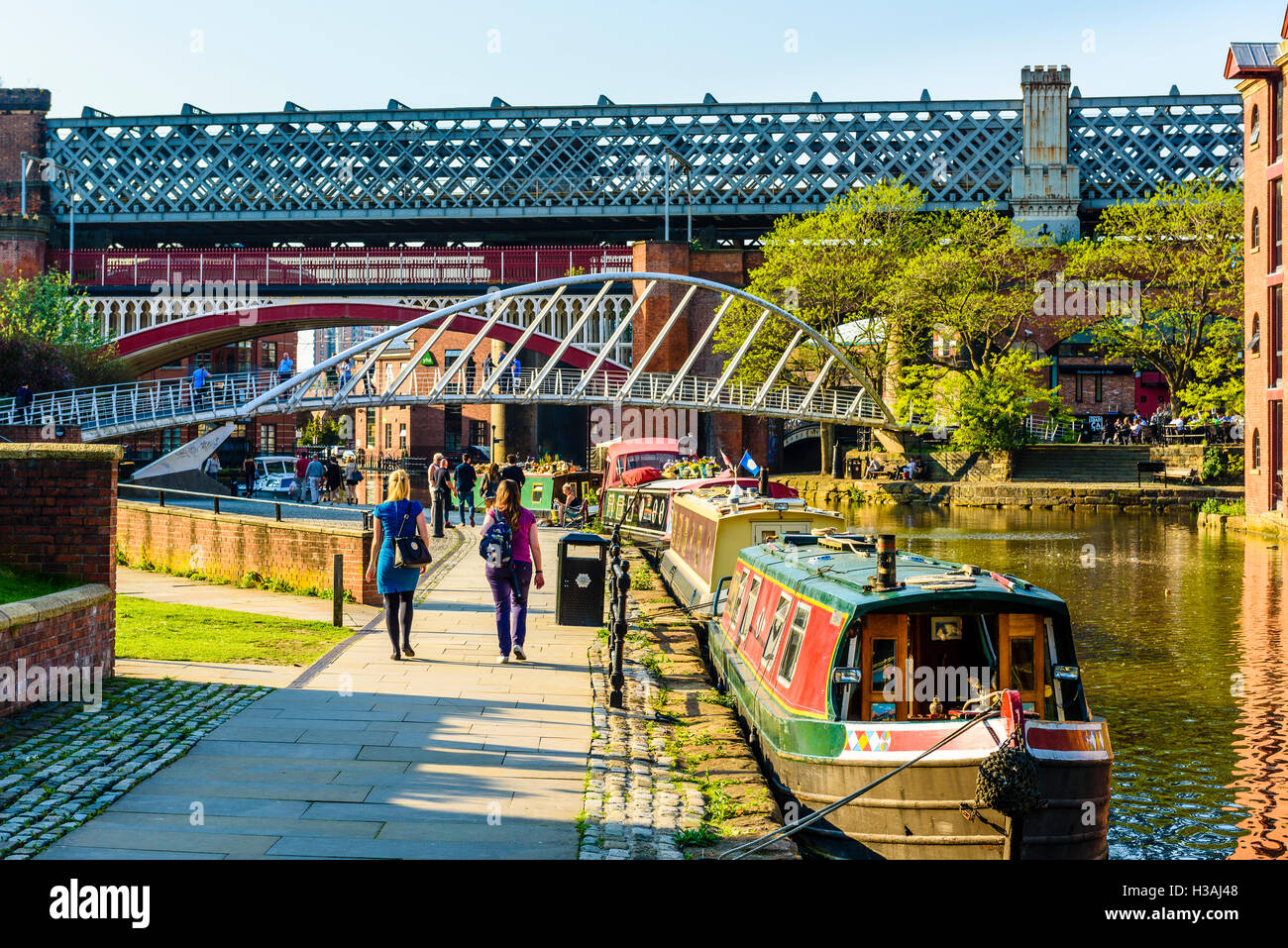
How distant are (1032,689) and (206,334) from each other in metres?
65.6

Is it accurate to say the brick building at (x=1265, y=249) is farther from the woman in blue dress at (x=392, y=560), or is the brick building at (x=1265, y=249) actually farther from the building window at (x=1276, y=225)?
the woman in blue dress at (x=392, y=560)

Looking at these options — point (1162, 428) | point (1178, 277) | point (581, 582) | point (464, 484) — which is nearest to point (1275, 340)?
point (1162, 428)

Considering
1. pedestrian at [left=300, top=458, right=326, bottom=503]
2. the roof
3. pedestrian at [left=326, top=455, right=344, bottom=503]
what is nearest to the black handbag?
pedestrian at [left=300, top=458, right=326, bottom=503]

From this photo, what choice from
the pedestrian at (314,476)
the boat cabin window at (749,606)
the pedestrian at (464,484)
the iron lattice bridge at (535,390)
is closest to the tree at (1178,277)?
the iron lattice bridge at (535,390)

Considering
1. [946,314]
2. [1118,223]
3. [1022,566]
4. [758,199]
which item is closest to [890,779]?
[1022,566]

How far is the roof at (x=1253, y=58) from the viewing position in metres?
35.8

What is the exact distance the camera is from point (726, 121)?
72250 millimetres

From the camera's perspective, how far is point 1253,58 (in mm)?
36312

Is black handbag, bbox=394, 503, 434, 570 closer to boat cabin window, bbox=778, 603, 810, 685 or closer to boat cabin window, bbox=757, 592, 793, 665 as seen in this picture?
boat cabin window, bbox=757, 592, 793, 665

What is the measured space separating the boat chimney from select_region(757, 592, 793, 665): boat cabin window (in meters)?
1.77

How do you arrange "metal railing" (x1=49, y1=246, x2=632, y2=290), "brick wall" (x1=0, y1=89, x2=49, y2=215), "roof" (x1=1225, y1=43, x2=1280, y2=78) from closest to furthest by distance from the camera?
"roof" (x1=1225, y1=43, x2=1280, y2=78)
"metal railing" (x1=49, y1=246, x2=632, y2=290)
"brick wall" (x1=0, y1=89, x2=49, y2=215)

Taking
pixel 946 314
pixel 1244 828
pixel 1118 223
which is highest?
pixel 1118 223

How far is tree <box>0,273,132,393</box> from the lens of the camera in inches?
1761
